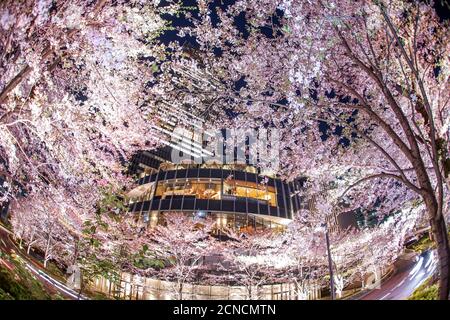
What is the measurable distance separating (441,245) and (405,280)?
1652 centimetres

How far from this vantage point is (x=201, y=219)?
37.6 m

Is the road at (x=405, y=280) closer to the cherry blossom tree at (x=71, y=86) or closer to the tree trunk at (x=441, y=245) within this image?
the tree trunk at (x=441, y=245)

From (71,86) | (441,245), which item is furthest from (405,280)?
(71,86)

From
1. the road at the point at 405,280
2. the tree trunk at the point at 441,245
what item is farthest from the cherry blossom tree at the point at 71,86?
the road at the point at 405,280

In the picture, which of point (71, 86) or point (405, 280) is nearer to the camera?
point (71, 86)

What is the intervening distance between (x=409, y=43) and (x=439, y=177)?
3639mm

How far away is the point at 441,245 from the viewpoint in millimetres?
6398

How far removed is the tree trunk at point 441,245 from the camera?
20.5 feet

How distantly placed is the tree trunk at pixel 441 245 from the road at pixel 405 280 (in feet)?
38.7

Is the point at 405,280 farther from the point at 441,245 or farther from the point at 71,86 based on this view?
the point at 71,86

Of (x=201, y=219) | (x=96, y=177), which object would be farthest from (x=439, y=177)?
(x=201, y=219)

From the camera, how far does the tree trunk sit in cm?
626

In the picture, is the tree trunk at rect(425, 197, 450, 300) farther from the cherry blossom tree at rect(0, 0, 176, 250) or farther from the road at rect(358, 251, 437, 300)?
the road at rect(358, 251, 437, 300)
